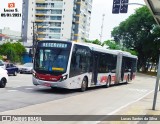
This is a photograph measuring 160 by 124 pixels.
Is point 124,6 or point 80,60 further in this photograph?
point 124,6

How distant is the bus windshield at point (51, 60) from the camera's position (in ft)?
59.2

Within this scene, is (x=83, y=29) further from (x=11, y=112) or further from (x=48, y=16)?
(x=11, y=112)

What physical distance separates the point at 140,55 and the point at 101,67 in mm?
58575

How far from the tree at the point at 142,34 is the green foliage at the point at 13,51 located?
23393 mm

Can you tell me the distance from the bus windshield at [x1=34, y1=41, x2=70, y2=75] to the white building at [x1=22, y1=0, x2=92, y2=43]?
105m

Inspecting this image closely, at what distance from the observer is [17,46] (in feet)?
265

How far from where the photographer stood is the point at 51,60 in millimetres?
18297

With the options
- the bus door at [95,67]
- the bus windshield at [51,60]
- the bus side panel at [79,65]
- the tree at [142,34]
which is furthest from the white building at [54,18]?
the bus windshield at [51,60]

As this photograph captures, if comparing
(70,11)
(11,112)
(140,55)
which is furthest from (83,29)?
(11,112)

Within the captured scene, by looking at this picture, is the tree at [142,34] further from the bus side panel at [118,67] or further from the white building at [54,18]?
the bus side panel at [118,67]

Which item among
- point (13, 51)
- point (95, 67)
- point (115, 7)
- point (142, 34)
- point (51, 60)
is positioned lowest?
point (13, 51)

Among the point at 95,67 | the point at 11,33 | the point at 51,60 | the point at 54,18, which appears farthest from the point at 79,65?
the point at 11,33

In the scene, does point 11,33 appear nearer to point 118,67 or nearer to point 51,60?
point 118,67

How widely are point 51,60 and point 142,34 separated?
61.4 m
